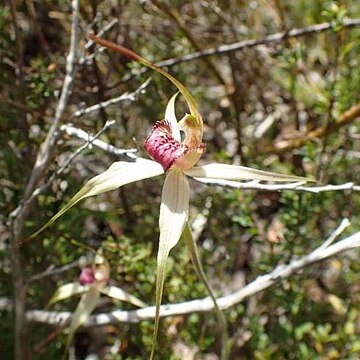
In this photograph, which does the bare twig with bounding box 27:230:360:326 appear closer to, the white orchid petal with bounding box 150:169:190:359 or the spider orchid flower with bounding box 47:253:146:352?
the spider orchid flower with bounding box 47:253:146:352

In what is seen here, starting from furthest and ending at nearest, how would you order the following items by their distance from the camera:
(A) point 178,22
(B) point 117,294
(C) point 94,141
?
(A) point 178,22, (B) point 117,294, (C) point 94,141

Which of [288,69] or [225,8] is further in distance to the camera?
[225,8]

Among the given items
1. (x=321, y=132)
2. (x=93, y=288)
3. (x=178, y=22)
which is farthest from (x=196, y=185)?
(x=93, y=288)

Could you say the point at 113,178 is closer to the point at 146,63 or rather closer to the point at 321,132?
the point at 146,63

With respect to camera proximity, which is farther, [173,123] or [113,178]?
[173,123]

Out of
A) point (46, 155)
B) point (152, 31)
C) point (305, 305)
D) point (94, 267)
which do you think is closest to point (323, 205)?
point (305, 305)

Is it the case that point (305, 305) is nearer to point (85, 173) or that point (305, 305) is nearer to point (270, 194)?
point (270, 194)

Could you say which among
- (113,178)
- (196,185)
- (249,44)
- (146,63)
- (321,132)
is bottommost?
(196,185)
